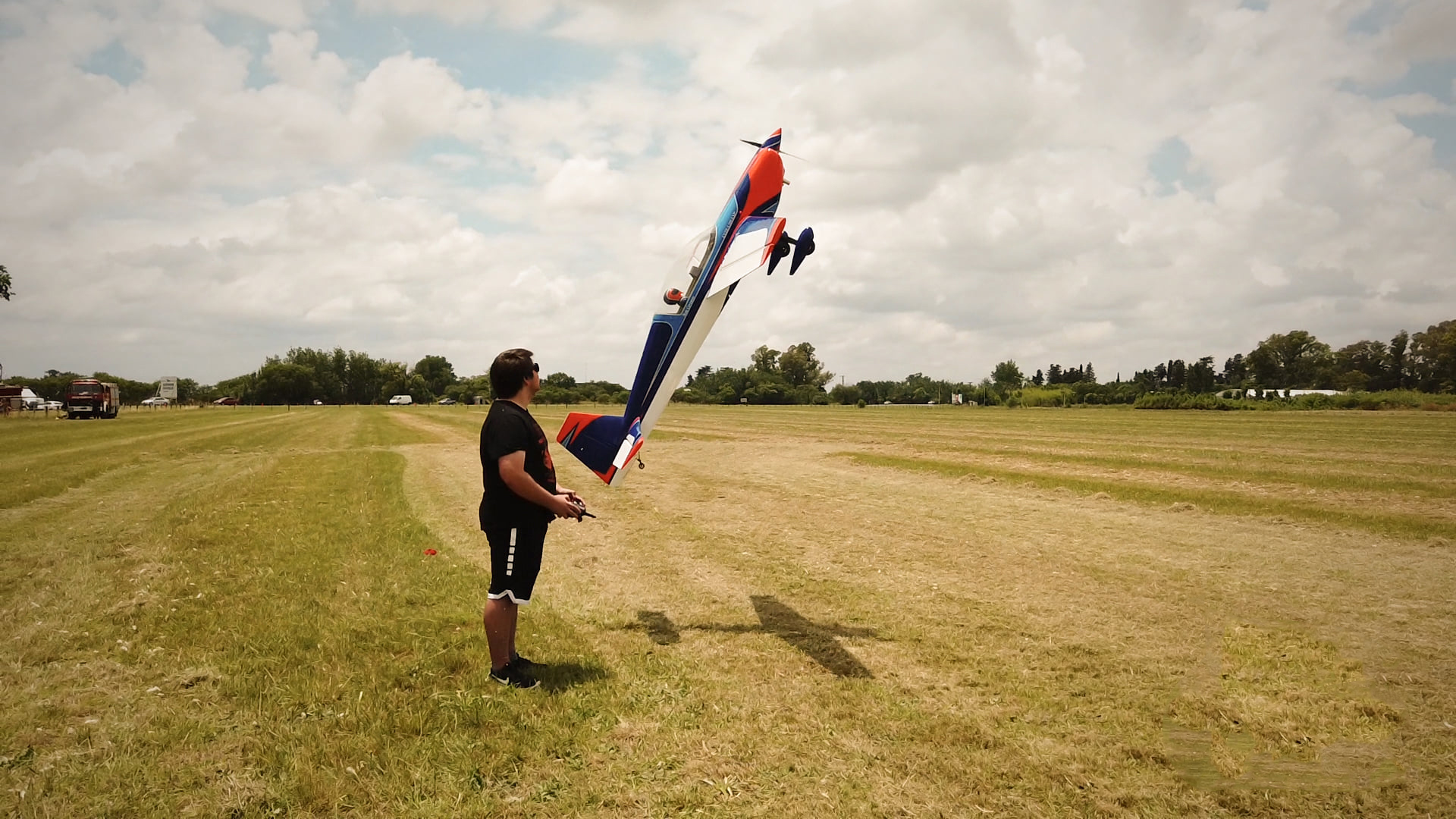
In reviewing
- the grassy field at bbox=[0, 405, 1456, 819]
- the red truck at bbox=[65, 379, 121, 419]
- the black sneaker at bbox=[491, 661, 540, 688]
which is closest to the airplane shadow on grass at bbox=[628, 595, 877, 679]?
the grassy field at bbox=[0, 405, 1456, 819]

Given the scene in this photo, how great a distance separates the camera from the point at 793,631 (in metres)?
6.75

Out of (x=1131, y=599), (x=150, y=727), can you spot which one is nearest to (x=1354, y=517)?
(x=1131, y=599)

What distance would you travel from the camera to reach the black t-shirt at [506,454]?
500cm

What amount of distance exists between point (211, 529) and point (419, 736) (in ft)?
29.1

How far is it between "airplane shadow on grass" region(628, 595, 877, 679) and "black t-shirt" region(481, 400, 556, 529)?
2.08 meters

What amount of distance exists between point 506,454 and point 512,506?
41 centimetres

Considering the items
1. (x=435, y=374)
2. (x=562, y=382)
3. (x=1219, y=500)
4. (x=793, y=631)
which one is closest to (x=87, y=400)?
(x=562, y=382)

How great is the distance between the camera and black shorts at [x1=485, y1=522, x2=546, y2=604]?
5062mm

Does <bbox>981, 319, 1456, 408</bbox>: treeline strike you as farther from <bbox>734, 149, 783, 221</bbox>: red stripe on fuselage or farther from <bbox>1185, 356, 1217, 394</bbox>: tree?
<bbox>734, 149, 783, 221</bbox>: red stripe on fuselage

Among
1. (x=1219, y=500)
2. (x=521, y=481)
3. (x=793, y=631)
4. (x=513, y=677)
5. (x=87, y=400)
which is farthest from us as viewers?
(x=87, y=400)

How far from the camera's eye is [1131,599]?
7828 mm

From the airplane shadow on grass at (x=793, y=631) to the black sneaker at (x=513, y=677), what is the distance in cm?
145

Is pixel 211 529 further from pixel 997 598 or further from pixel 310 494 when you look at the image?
pixel 997 598

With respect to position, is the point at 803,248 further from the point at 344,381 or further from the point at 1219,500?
the point at 344,381
